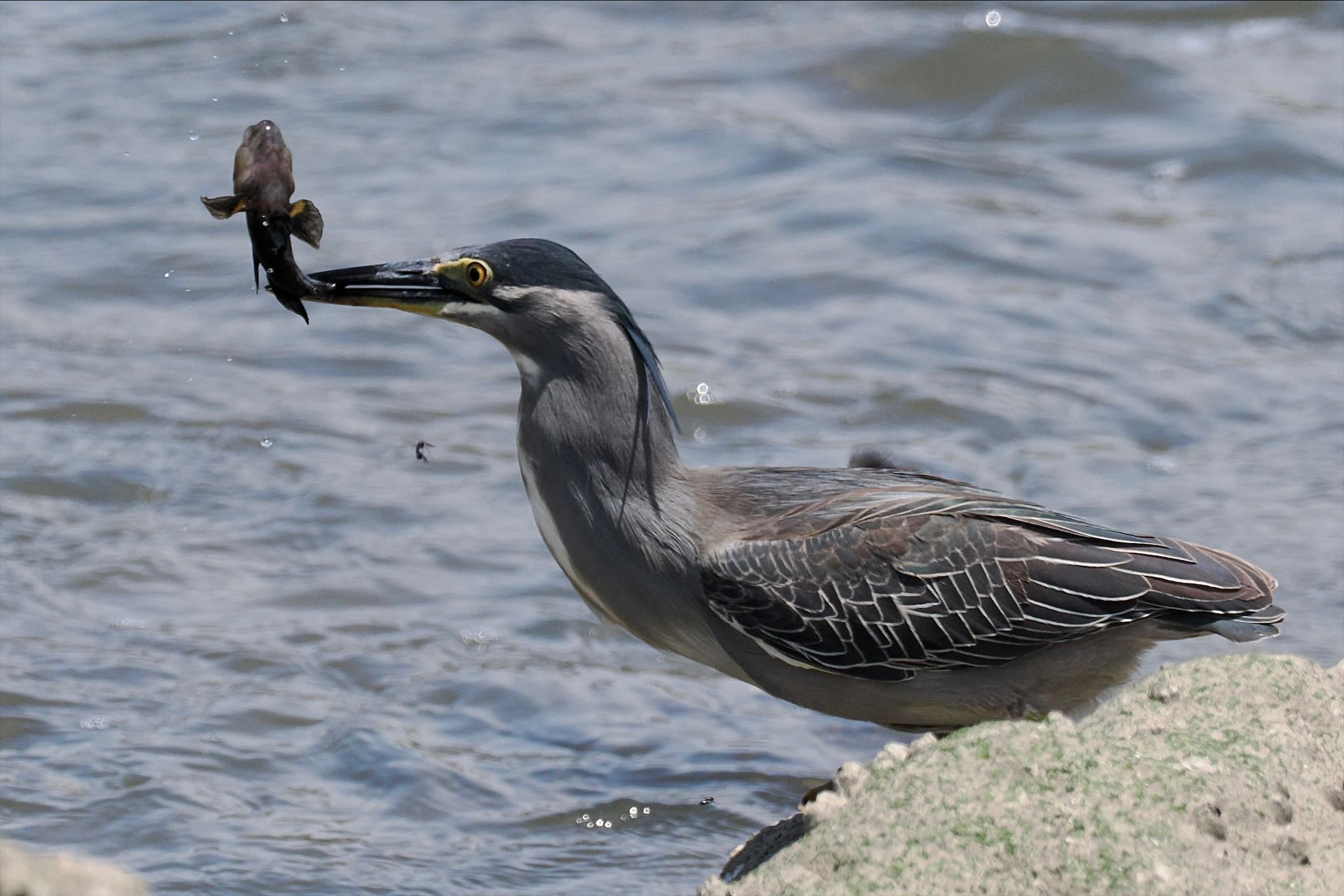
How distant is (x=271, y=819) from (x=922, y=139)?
7.83m

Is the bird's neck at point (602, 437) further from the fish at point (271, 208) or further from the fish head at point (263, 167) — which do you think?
the fish head at point (263, 167)

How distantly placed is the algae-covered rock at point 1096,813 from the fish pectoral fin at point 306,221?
2.34 meters

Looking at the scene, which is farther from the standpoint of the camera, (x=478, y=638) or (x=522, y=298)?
(x=478, y=638)

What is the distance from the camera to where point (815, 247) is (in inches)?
405

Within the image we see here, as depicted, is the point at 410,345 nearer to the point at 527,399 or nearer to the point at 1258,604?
the point at 527,399

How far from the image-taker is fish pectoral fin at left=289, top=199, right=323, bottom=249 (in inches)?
204

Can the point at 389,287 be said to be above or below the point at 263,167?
below

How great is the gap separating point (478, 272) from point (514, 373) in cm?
363

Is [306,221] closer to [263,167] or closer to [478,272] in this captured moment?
[263,167]

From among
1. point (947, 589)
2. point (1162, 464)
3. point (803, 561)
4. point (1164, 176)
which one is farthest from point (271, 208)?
point (1164, 176)

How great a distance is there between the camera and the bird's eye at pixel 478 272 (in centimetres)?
537

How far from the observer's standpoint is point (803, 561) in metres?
5.44

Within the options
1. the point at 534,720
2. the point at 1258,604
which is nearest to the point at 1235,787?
the point at 1258,604

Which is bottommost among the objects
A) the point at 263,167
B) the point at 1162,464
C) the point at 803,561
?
the point at 1162,464
